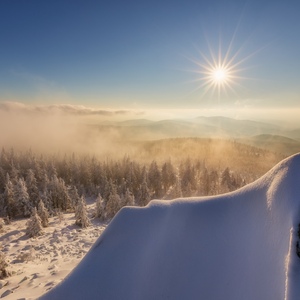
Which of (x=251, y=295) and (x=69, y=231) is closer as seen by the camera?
(x=251, y=295)

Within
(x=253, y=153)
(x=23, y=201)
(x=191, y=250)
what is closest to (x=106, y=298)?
(x=191, y=250)

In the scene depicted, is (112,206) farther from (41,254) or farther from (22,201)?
(41,254)

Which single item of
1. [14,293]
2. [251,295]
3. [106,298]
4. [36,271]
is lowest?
[36,271]

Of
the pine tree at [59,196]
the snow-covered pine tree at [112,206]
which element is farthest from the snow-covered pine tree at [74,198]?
the snow-covered pine tree at [112,206]

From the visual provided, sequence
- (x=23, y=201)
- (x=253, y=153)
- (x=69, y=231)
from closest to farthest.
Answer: (x=69, y=231) → (x=23, y=201) → (x=253, y=153)

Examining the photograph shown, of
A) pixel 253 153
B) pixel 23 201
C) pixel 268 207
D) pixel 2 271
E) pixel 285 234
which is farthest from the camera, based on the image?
pixel 253 153

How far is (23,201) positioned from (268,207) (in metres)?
62.2

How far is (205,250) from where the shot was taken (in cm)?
634

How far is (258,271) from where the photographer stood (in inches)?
200

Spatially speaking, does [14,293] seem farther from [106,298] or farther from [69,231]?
[69,231]

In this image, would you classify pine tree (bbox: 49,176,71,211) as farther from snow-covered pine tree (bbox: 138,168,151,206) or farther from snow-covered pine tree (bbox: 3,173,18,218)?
snow-covered pine tree (bbox: 138,168,151,206)

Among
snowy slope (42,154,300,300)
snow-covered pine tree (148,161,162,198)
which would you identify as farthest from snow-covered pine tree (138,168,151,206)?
snowy slope (42,154,300,300)

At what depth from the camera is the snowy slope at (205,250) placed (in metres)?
4.88

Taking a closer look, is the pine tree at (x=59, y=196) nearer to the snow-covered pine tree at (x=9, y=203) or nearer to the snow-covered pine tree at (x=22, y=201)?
the snow-covered pine tree at (x=22, y=201)
